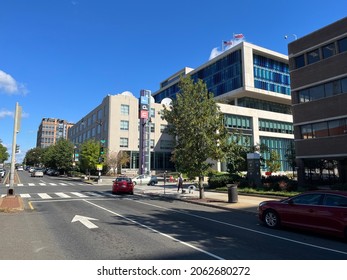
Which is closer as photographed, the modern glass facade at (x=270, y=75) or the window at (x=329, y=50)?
the window at (x=329, y=50)

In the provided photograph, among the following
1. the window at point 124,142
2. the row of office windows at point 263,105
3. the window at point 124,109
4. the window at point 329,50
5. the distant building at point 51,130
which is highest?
the distant building at point 51,130

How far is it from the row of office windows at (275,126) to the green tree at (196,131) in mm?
48363

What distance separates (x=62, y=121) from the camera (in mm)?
196625

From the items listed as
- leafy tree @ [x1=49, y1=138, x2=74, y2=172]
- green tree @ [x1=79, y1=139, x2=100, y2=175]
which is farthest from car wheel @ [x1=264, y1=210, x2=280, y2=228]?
leafy tree @ [x1=49, y1=138, x2=74, y2=172]

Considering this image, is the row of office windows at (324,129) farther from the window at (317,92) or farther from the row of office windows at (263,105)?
the row of office windows at (263,105)

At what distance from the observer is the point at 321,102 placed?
26.4m

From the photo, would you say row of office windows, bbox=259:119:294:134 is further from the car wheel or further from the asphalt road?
the car wheel

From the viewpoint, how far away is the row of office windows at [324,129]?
81.1 feet

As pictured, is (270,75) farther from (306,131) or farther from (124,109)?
(306,131)

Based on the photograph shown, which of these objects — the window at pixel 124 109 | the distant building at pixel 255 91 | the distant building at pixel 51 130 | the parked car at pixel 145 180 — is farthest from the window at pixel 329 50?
the distant building at pixel 51 130

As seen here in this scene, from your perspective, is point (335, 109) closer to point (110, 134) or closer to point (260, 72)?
point (260, 72)

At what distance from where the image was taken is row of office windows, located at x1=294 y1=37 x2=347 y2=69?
25.1m
